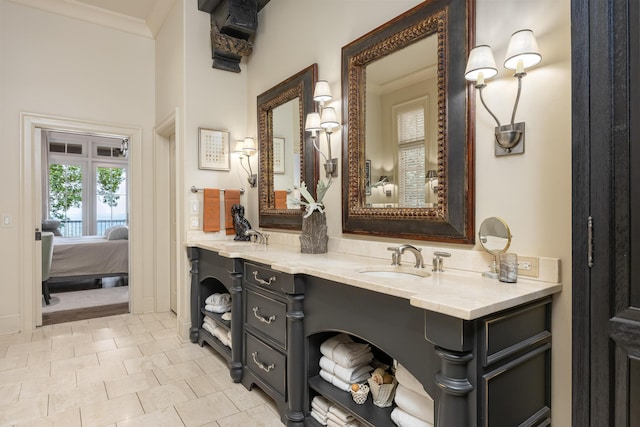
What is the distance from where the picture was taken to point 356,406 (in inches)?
64.6

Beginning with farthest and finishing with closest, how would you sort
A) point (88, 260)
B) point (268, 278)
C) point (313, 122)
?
point (88, 260)
point (313, 122)
point (268, 278)

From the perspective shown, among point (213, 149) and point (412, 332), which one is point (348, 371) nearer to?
point (412, 332)

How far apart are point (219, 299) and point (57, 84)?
286 centimetres

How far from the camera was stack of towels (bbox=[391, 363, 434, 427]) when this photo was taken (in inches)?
54.8

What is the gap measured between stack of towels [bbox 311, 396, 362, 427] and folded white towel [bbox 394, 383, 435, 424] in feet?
1.10

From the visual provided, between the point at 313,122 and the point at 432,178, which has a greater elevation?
the point at 313,122

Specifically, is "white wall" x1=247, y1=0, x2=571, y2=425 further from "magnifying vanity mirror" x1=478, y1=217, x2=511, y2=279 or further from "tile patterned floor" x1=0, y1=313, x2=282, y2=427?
"tile patterned floor" x1=0, y1=313, x2=282, y2=427

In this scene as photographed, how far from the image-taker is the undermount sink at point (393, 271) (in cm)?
176

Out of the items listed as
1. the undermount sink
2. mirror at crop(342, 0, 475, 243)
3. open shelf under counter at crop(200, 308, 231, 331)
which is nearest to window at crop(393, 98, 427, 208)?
mirror at crop(342, 0, 475, 243)

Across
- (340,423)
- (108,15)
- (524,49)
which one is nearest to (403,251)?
(340,423)

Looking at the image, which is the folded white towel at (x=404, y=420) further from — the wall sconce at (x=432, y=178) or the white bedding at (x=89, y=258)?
the white bedding at (x=89, y=258)

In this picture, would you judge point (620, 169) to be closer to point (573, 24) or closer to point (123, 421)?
point (573, 24)

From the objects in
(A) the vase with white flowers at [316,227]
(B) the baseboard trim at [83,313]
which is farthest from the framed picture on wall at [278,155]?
(B) the baseboard trim at [83,313]

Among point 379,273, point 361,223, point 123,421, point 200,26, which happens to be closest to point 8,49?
Result: point 200,26
